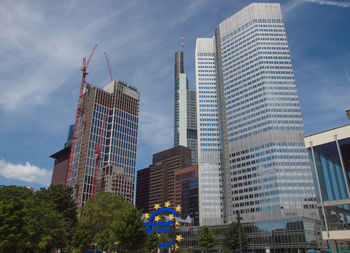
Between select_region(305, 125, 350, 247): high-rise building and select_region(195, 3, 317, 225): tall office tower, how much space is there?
76.6 m

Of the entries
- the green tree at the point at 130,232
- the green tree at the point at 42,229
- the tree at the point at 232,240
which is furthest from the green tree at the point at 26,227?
the tree at the point at 232,240

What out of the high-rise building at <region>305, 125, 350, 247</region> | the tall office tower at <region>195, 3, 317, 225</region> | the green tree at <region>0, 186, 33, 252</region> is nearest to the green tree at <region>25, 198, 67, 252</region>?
the green tree at <region>0, 186, 33, 252</region>

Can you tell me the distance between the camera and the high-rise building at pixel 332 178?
47438 millimetres

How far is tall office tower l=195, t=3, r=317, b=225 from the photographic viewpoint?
425 ft

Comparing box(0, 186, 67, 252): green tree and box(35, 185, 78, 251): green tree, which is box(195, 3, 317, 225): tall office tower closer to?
box(35, 185, 78, 251): green tree

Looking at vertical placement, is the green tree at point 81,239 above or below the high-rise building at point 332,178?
below

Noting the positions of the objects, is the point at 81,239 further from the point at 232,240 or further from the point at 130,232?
the point at 232,240

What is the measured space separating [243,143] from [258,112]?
57.1ft

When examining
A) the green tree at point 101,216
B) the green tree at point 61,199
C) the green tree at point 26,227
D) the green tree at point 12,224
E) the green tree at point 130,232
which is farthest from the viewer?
the green tree at point 61,199

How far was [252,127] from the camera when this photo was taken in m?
146

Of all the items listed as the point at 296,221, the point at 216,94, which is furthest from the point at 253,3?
the point at 296,221

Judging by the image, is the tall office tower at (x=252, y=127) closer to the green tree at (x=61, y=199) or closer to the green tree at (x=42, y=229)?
the green tree at (x=61, y=199)

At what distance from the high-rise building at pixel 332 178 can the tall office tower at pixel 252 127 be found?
76.6 meters

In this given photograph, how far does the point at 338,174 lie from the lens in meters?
52.7
